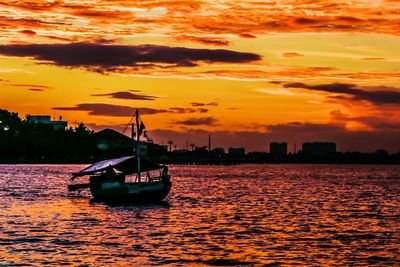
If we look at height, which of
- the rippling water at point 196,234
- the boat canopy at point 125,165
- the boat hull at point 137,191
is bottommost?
the rippling water at point 196,234

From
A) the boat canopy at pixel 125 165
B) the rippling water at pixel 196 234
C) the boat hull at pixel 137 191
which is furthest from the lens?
the boat canopy at pixel 125 165

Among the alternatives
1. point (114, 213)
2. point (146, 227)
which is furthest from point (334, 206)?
point (146, 227)

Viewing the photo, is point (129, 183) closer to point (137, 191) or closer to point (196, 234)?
point (137, 191)

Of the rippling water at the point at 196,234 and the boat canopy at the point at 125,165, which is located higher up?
the boat canopy at the point at 125,165

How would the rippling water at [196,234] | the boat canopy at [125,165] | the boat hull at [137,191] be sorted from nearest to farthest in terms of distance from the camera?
the rippling water at [196,234] < the boat hull at [137,191] < the boat canopy at [125,165]

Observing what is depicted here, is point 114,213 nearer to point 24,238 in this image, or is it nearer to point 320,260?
point 24,238

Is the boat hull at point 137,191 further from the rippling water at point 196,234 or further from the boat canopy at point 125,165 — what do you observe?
the boat canopy at point 125,165

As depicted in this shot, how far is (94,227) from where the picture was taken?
71.0 meters

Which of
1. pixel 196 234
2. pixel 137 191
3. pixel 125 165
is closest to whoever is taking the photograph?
pixel 196 234

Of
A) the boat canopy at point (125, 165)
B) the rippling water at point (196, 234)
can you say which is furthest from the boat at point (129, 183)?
the rippling water at point (196, 234)

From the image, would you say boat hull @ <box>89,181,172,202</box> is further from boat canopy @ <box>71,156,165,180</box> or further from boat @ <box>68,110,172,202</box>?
boat canopy @ <box>71,156,165,180</box>

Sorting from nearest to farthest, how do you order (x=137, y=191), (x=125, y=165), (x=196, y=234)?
(x=196, y=234)
(x=137, y=191)
(x=125, y=165)

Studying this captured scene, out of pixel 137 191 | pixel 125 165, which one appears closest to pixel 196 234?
pixel 137 191

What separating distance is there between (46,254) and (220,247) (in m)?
12.3
